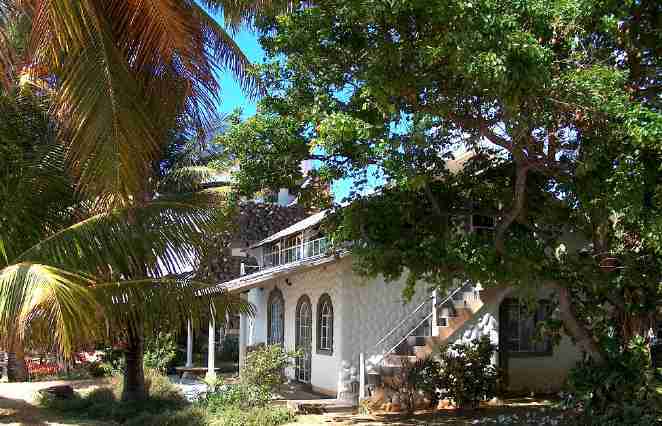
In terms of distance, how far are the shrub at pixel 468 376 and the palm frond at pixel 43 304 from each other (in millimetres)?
8012

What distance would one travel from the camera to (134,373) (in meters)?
13.9

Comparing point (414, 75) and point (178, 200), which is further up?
point (414, 75)

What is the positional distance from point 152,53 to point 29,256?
11.4 feet

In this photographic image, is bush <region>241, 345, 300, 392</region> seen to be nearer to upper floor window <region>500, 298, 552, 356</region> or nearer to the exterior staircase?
the exterior staircase

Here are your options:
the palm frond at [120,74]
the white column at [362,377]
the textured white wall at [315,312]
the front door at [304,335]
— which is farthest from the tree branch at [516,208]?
the front door at [304,335]

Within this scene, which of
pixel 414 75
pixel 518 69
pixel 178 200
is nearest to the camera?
pixel 518 69

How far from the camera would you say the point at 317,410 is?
14602 mm

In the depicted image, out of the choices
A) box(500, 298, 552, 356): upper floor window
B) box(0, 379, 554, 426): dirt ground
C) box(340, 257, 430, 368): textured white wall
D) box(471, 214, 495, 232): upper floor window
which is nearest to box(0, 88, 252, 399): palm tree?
box(0, 379, 554, 426): dirt ground

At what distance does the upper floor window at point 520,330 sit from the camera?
17.7m

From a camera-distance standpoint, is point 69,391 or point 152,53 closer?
point 152,53

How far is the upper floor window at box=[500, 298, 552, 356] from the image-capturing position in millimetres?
17734

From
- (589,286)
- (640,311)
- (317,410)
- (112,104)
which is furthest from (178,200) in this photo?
(640,311)

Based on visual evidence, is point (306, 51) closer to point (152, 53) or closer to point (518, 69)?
point (152, 53)

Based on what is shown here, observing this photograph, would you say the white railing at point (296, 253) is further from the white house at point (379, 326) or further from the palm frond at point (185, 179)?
the palm frond at point (185, 179)
